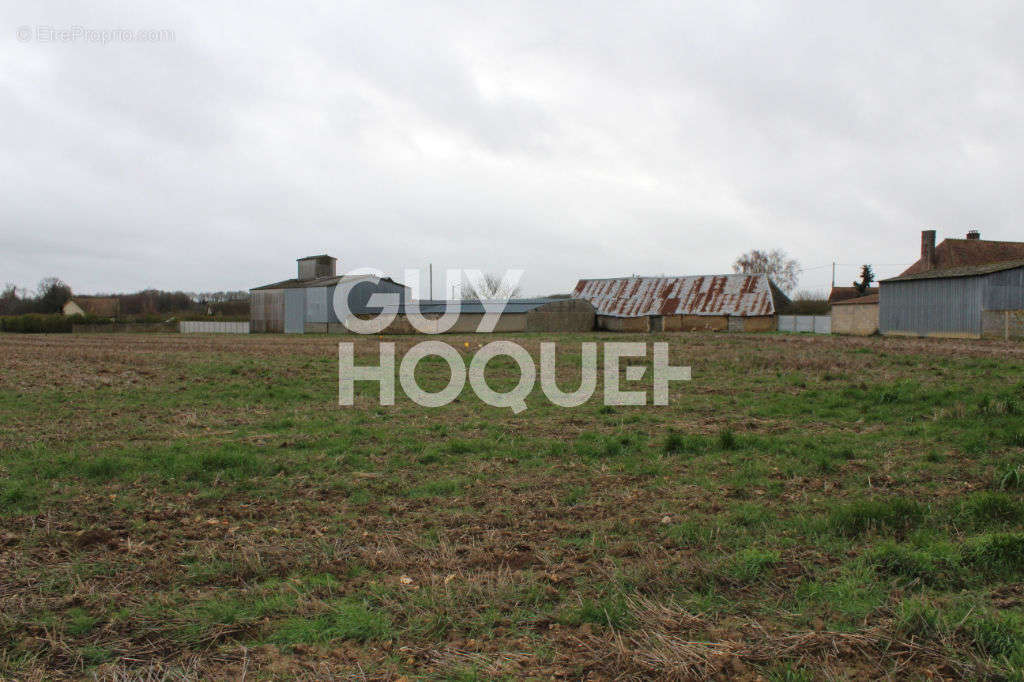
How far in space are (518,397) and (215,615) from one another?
9.89 meters

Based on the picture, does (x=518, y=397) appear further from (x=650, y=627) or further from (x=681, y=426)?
(x=650, y=627)

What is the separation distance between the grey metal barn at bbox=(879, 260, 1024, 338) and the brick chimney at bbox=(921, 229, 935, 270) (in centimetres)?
1574

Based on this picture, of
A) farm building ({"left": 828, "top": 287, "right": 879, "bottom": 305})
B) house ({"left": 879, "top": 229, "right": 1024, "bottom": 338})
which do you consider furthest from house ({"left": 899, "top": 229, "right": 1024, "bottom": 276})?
farm building ({"left": 828, "top": 287, "right": 879, "bottom": 305})

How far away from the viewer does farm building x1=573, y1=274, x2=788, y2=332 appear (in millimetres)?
54156

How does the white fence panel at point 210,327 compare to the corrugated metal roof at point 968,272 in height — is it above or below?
A: below

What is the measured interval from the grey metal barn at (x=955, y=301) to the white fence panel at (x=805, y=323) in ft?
36.9

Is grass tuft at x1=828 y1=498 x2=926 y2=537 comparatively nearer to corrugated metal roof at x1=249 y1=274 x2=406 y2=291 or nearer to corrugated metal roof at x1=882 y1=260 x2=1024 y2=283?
corrugated metal roof at x1=882 y1=260 x2=1024 y2=283

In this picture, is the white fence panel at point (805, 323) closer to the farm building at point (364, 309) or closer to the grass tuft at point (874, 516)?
the farm building at point (364, 309)

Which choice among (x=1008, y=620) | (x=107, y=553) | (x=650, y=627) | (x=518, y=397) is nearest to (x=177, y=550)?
(x=107, y=553)

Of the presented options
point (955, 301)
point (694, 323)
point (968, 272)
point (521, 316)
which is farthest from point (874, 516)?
point (521, 316)

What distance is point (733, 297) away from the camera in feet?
183

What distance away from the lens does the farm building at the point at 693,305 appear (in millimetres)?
54156

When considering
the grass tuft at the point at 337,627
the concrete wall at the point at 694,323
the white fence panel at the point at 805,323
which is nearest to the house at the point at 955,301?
the white fence panel at the point at 805,323

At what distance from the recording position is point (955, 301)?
34781 millimetres
